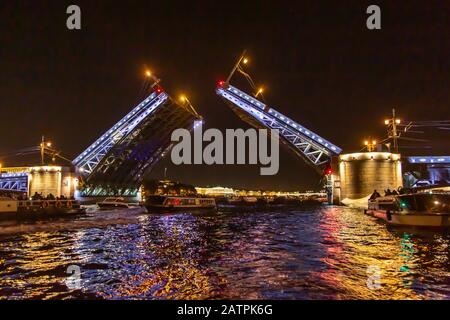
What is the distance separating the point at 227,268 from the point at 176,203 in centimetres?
3237

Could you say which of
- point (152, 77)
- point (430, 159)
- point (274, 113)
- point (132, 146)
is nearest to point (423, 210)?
point (274, 113)

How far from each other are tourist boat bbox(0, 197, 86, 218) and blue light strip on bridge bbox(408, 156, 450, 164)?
4549 centimetres

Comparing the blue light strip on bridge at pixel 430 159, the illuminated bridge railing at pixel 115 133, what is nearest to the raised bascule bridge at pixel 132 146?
the illuminated bridge railing at pixel 115 133

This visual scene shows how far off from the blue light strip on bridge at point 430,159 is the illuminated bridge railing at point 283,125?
43.1ft

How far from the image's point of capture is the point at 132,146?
167 ft

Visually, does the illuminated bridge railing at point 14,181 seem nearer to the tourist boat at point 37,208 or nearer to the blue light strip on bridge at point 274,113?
the tourist boat at point 37,208

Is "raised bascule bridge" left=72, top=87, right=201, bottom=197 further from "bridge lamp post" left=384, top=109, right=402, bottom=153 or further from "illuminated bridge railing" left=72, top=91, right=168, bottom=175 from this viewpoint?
"bridge lamp post" left=384, top=109, right=402, bottom=153

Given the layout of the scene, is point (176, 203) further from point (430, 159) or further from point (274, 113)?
point (430, 159)

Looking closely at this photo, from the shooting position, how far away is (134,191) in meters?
68.0

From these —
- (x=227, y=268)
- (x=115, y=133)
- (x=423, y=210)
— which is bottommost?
(x=227, y=268)

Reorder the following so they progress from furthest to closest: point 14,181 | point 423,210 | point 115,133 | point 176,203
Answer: point 14,181 < point 115,133 < point 176,203 < point 423,210

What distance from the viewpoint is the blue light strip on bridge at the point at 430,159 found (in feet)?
179
